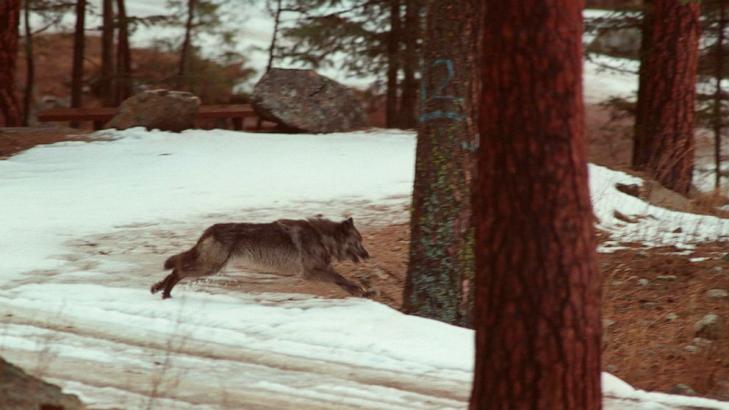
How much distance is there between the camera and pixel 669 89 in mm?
17250

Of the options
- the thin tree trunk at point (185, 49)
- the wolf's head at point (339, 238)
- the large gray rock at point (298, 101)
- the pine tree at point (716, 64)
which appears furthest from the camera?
the thin tree trunk at point (185, 49)

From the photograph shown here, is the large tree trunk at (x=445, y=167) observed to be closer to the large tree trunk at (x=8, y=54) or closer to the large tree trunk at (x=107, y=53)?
the large tree trunk at (x=8, y=54)

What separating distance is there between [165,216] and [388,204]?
9.59 ft

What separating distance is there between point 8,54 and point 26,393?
16.9 meters

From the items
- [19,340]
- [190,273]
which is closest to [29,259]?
[190,273]

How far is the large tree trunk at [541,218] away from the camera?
19.8 ft

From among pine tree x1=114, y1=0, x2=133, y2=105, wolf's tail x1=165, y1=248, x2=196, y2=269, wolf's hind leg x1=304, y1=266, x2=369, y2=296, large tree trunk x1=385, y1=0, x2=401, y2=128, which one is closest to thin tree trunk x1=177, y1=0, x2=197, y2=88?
pine tree x1=114, y1=0, x2=133, y2=105

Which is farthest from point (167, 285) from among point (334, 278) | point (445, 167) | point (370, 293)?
point (445, 167)

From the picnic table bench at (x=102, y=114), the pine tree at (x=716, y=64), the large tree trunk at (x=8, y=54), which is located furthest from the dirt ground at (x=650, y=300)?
the large tree trunk at (x=8, y=54)

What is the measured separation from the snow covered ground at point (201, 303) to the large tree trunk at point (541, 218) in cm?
166

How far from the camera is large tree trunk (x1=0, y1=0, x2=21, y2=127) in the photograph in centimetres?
2122

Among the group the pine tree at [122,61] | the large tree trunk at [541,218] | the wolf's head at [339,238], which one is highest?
the pine tree at [122,61]

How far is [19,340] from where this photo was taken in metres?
8.54

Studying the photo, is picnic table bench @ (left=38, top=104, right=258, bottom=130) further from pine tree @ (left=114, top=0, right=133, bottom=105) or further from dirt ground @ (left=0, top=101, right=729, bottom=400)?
dirt ground @ (left=0, top=101, right=729, bottom=400)
